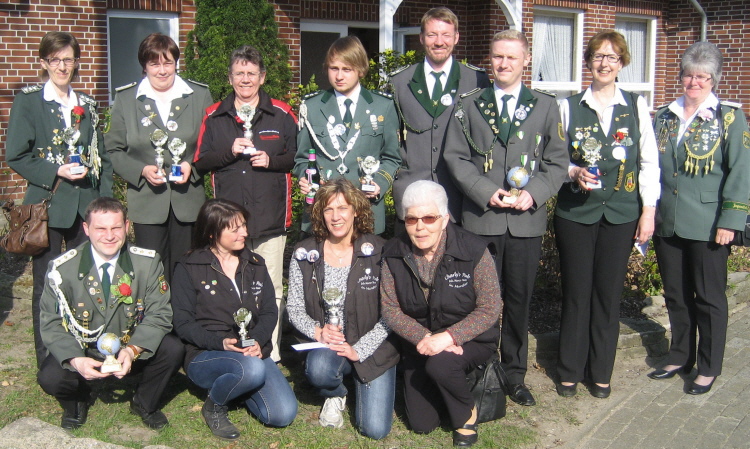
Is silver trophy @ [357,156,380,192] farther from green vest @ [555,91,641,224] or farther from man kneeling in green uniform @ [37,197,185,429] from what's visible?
man kneeling in green uniform @ [37,197,185,429]

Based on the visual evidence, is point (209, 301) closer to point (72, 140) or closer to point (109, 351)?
point (109, 351)

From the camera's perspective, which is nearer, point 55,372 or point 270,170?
point 55,372

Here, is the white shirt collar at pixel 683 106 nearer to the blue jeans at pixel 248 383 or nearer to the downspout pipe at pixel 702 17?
the blue jeans at pixel 248 383

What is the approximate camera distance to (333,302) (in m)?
4.25

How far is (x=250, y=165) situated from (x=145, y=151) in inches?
25.3

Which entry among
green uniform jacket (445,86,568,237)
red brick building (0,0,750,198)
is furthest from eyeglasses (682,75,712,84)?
red brick building (0,0,750,198)

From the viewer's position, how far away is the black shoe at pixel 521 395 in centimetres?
469

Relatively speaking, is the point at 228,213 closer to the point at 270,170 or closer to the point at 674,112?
the point at 270,170

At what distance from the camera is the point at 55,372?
4.08 meters

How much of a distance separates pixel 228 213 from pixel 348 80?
1.04 m

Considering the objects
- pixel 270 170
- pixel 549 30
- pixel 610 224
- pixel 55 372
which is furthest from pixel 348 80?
pixel 549 30

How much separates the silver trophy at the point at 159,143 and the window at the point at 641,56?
11.7m

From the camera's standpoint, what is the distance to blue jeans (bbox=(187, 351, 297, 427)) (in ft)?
13.7

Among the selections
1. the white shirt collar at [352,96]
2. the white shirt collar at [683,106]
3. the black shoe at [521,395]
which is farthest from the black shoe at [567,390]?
the white shirt collar at [352,96]
